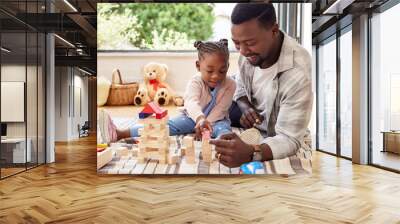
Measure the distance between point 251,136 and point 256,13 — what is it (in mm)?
1682

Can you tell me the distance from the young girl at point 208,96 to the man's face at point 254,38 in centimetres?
20

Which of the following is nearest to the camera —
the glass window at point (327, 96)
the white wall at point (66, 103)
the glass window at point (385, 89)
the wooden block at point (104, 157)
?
the wooden block at point (104, 157)

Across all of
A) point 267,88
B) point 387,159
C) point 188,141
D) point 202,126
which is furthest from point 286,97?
point 387,159

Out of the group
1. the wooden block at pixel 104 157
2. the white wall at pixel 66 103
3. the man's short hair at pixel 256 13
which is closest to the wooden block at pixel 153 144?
the wooden block at pixel 104 157

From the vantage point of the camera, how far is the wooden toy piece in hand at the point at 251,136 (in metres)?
5.80

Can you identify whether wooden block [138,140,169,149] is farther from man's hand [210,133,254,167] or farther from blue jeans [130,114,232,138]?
man's hand [210,133,254,167]

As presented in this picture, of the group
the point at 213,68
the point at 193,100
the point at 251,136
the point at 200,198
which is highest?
the point at 213,68

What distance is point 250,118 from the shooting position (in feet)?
19.1

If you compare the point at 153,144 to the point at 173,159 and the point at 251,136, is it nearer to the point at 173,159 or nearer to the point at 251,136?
the point at 173,159

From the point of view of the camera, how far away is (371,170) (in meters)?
6.98

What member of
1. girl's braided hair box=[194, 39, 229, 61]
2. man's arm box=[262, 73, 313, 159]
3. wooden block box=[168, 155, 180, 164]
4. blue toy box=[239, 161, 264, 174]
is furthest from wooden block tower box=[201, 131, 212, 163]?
girl's braided hair box=[194, 39, 229, 61]

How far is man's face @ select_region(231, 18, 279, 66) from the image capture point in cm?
577

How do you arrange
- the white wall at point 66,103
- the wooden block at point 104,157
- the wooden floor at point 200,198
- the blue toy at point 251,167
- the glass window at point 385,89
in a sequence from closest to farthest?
1. the wooden floor at point 200,198
2. the blue toy at point 251,167
3. the wooden block at point 104,157
4. the glass window at point 385,89
5. the white wall at point 66,103

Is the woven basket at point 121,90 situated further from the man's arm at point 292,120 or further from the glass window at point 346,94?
the glass window at point 346,94
